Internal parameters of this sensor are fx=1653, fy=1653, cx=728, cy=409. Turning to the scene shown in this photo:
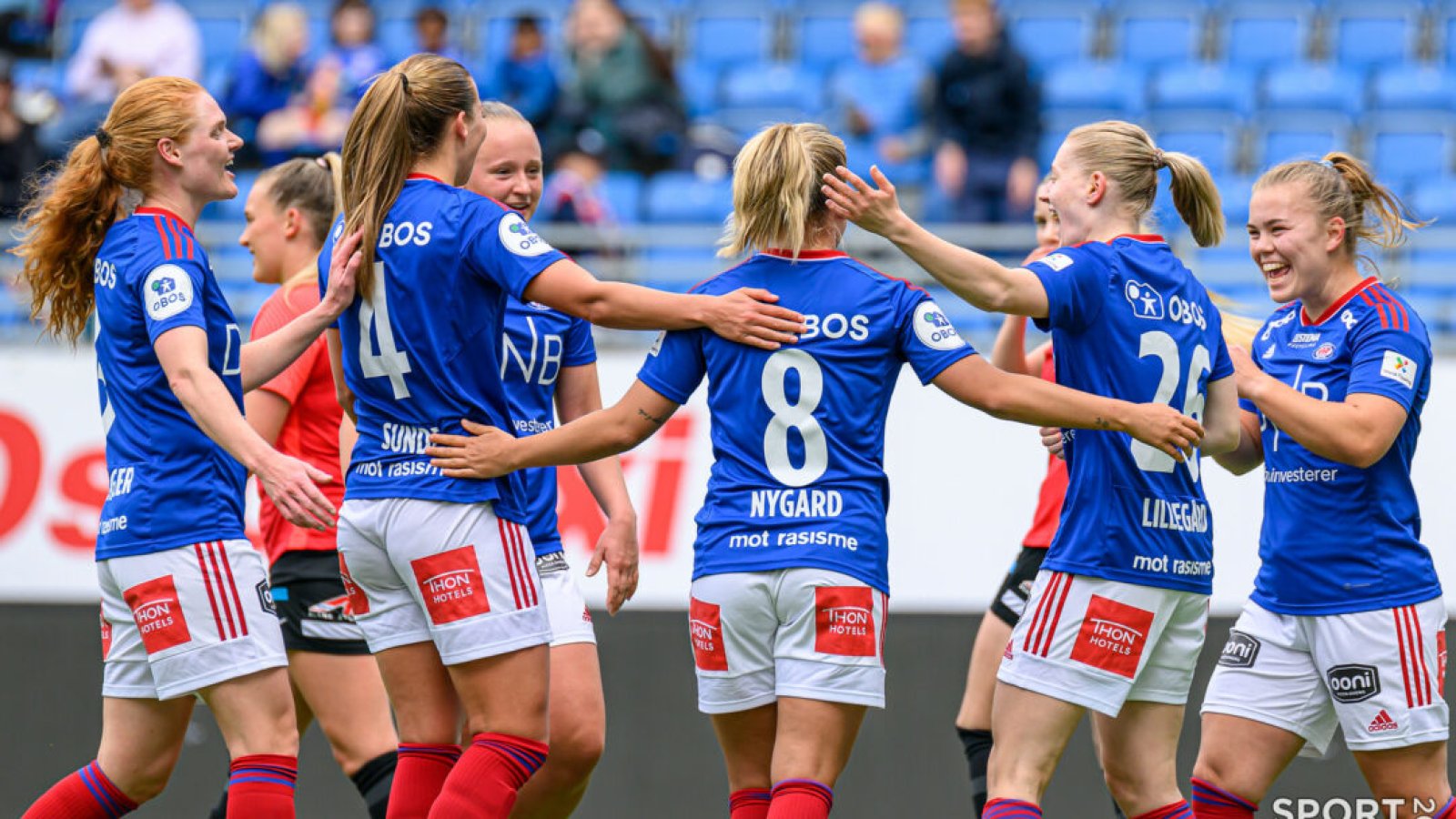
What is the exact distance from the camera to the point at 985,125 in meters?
9.42

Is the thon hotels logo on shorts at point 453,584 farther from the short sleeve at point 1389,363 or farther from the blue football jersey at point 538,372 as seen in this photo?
the short sleeve at point 1389,363

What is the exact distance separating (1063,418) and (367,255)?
1675 mm

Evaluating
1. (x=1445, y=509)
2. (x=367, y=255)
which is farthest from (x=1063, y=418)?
(x=1445, y=509)

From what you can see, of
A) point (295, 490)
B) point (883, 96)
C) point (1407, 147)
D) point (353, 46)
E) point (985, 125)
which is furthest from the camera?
point (353, 46)

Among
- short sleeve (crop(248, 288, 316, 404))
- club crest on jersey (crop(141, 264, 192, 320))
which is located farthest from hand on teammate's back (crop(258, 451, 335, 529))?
short sleeve (crop(248, 288, 316, 404))

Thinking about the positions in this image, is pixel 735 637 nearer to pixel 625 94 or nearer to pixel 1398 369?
pixel 1398 369

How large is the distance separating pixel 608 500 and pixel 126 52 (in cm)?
737

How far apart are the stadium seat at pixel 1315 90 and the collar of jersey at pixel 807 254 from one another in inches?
295

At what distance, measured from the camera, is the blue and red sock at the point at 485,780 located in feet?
12.4

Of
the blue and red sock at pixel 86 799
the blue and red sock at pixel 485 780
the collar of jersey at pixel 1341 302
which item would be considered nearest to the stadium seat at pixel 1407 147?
the collar of jersey at pixel 1341 302

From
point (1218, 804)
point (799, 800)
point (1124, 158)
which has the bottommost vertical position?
point (1218, 804)

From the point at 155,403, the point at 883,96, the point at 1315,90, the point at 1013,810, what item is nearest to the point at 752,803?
the point at 1013,810

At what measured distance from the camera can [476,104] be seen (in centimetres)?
405

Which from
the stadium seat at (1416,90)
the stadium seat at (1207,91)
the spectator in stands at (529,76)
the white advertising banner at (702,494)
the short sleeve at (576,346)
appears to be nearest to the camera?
the short sleeve at (576,346)
